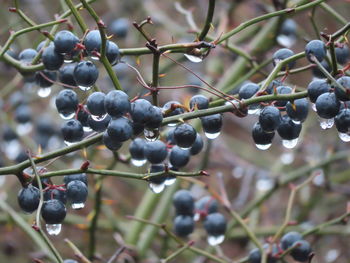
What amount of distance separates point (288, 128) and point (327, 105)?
0.17m

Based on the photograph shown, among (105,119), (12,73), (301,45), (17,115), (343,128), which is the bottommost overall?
(105,119)

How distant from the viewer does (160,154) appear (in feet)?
5.45

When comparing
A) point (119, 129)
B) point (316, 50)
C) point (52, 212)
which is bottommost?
point (52, 212)

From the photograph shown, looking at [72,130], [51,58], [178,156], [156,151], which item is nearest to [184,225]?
[178,156]

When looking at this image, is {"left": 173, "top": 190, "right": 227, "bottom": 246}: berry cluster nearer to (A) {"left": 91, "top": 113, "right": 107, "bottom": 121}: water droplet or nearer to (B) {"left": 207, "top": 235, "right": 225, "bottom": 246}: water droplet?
(B) {"left": 207, "top": 235, "right": 225, "bottom": 246}: water droplet

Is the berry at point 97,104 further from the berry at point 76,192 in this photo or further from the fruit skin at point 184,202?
the fruit skin at point 184,202

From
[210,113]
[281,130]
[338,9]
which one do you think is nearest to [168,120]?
[210,113]

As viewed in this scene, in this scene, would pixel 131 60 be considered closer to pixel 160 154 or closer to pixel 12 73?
pixel 12 73

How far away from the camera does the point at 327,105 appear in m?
1.45

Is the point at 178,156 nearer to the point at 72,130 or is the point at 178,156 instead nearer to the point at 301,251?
the point at 72,130

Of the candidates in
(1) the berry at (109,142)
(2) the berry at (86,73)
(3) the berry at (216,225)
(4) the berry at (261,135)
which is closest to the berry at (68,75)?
(2) the berry at (86,73)

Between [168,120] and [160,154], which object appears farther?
[160,154]

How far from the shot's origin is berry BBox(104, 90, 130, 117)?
4.72 ft

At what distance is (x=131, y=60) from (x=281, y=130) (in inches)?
83.5
